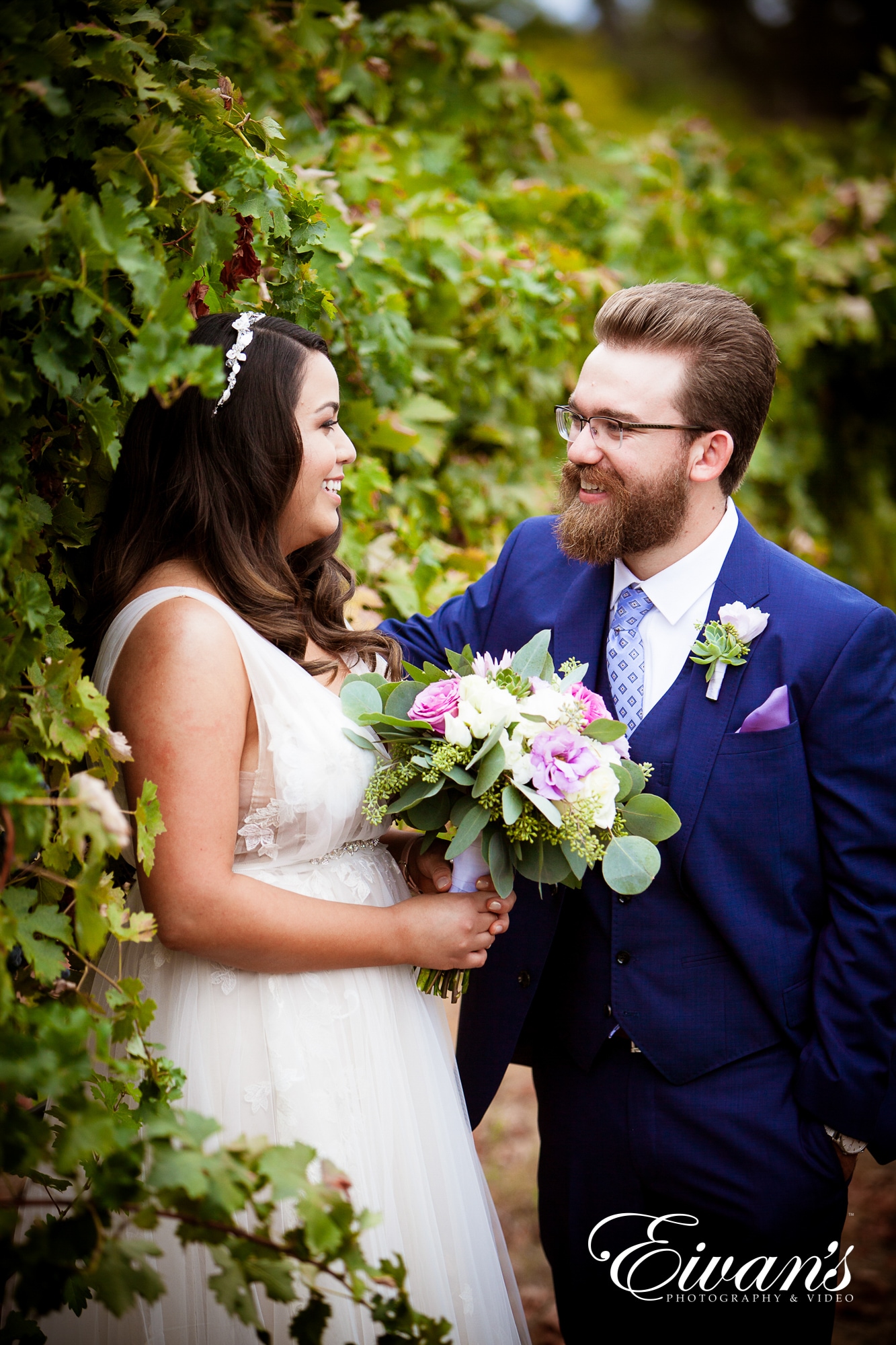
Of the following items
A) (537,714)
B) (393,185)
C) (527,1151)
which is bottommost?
(527,1151)

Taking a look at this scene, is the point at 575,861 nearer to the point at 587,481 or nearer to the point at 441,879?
the point at 441,879

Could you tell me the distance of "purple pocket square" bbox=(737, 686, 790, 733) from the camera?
7.47 feet

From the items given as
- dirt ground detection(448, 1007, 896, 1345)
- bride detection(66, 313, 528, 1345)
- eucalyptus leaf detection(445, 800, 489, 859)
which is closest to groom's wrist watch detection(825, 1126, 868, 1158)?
bride detection(66, 313, 528, 1345)

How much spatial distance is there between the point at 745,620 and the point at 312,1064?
53.1 inches

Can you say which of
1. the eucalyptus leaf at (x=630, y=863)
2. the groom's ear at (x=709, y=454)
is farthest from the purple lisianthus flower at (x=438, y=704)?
the groom's ear at (x=709, y=454)

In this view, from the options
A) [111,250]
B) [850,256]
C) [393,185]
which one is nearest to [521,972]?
[111,250]

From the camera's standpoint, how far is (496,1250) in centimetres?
227

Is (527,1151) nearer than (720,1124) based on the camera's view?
No

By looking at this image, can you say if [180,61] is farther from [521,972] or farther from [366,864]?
[521,972]

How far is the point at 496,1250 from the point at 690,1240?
478mm

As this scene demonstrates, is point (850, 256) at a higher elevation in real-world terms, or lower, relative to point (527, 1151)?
higher

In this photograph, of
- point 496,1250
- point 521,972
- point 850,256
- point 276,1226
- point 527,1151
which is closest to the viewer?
point 276,1226

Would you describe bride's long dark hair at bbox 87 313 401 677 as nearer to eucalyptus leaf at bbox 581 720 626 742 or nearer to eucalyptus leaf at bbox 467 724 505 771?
eucalyptus leaf at bbox 467 724 505 771

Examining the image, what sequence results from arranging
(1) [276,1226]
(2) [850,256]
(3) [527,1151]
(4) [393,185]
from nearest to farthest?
(1) [276,1226] < (4) [393,185] < (3) [527,1151] < (2) [850,256]
